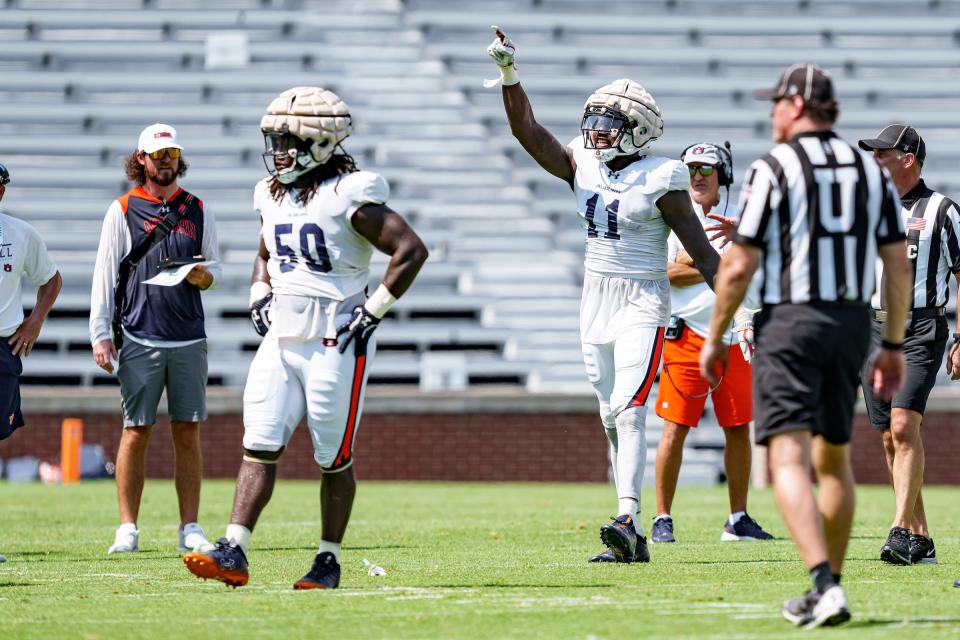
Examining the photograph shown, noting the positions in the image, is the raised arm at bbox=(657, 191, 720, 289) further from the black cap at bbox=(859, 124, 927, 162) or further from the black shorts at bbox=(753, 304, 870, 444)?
the black shorts at bbox=(753, 304, 870, 444)

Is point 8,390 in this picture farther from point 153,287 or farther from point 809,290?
point 809,290

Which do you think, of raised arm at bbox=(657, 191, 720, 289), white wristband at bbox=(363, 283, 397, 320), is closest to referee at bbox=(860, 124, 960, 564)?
raised arm at bbox=(657, 191, 720, 289)

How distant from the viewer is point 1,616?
5379 mm

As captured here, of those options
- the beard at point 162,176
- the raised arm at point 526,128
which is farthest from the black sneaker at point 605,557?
the beard at point 162,176

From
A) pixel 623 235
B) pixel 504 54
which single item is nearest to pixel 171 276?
pixel 504 54

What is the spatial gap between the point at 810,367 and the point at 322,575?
212 cm

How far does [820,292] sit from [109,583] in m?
3.20

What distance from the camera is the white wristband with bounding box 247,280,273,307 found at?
6074mm

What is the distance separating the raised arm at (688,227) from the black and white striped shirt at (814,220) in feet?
7.24

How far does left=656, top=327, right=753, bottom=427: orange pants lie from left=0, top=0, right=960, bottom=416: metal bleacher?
30.1 feet

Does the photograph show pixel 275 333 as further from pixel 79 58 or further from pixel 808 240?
pixel 79 58

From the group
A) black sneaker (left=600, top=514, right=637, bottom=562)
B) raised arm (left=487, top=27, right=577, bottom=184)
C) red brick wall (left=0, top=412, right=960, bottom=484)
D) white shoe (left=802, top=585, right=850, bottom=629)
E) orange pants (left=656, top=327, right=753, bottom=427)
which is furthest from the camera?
red brick wall (left=0, top=412, right=960, bottom=484)

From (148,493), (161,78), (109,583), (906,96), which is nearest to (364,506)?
(148,493)

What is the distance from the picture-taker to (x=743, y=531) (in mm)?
8688
